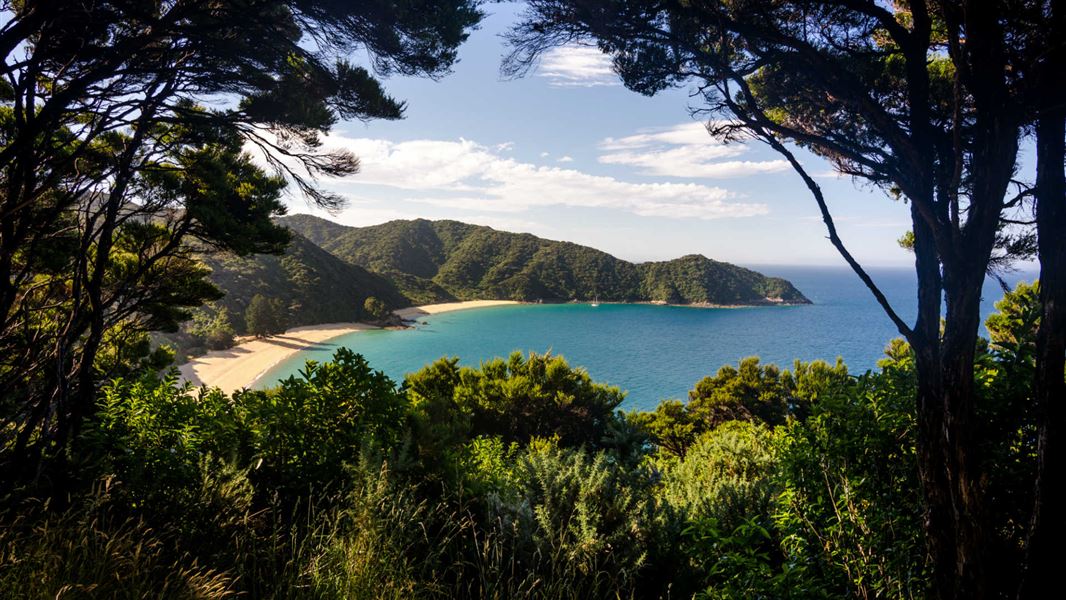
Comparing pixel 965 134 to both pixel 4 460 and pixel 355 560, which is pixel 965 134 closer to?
pixel 355 560

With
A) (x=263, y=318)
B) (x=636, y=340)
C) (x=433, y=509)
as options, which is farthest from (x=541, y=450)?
(x=636, y=340)

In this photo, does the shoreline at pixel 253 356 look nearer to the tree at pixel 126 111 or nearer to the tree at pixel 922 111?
the tree at pixel 126 111

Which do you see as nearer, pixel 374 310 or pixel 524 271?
pixel 374 310

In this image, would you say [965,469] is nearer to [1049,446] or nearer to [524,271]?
[1049,446]

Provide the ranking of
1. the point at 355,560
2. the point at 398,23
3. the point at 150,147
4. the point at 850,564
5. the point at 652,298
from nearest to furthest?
1. the point at 355,560
2. the point at 850,564
3. the point at 398,23
4. the point at 150,147
5. the point at 652,298

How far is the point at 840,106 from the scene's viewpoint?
198 inches

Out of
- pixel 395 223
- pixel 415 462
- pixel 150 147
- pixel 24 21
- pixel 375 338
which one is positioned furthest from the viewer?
pixel 395 223

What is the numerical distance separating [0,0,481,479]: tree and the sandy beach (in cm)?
1936

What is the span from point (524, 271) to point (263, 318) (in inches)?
2193

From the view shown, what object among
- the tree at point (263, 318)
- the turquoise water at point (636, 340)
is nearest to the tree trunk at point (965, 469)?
the turquoise water at point (636, 340)

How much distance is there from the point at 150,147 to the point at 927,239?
8677 millimetres

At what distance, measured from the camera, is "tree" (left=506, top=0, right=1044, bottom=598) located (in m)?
2.81

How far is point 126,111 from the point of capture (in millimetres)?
4312

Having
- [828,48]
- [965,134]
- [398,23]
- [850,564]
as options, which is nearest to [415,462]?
[850,564]
